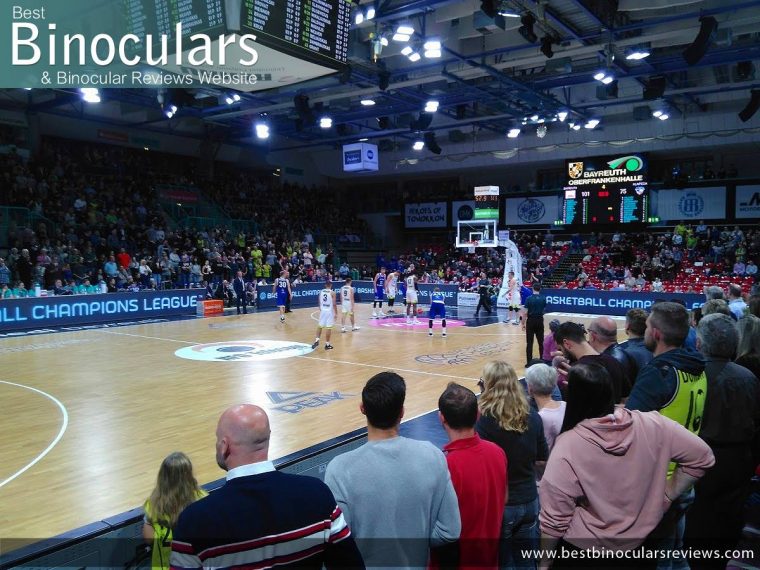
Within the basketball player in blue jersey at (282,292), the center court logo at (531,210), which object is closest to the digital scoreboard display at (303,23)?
the basketball player in blue jersey at (282,292)

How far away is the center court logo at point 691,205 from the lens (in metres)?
27.4

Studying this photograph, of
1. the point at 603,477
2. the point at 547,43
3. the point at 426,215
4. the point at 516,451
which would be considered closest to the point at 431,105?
the point at 547,43

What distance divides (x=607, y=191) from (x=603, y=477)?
2638 cm

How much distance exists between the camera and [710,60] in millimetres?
17422

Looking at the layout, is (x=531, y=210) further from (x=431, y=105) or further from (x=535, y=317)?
(x=535, y=317)

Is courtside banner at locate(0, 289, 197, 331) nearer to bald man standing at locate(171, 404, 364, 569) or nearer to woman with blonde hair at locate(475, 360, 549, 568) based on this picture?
woman with blonde hair at locate(475, 360, 549, 568)

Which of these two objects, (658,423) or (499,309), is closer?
(658,423)

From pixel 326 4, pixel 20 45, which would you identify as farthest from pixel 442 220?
pixel 326 4

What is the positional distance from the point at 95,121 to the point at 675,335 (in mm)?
29233

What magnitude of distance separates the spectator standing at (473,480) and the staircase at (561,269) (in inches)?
1031

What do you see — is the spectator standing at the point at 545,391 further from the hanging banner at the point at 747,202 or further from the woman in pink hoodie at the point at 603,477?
the hanging banner at the point at 747,202

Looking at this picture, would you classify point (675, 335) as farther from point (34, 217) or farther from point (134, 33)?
point (34, 217)

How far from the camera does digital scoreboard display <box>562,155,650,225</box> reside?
2589cm

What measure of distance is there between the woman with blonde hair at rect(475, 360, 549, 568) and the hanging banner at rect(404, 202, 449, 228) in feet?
108
